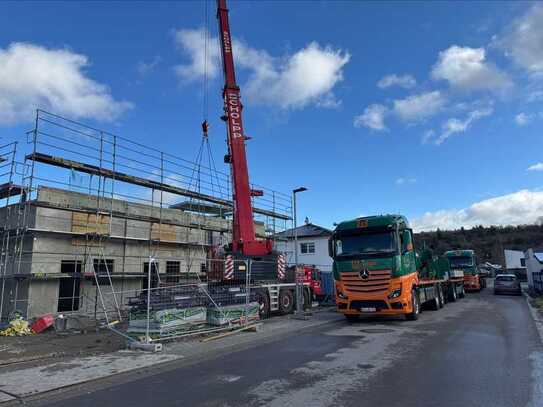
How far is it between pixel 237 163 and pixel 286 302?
6.34m

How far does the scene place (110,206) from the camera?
17.6 m

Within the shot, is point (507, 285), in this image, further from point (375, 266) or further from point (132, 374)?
point (132, 374)

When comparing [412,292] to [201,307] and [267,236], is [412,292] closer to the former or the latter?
[201,307]

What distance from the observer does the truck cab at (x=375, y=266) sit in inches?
539

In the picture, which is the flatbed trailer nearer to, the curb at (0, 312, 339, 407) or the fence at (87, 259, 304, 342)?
the fence at (87, 259, 304, 342)

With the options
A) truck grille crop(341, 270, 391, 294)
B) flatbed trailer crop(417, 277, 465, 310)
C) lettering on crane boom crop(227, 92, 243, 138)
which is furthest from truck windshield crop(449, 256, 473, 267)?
lettering on crane boom crop(227, 92, 243, 138)

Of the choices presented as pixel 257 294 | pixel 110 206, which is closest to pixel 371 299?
pixel 257 294

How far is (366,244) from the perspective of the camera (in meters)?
14.4

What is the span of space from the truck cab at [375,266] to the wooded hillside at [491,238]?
93.7 metres

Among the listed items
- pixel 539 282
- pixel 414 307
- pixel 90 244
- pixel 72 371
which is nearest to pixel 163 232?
pixel 90 244

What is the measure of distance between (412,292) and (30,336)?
40.3ft

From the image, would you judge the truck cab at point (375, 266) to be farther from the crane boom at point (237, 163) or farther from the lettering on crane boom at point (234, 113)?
the lettering on crane boom at point (234, 113)

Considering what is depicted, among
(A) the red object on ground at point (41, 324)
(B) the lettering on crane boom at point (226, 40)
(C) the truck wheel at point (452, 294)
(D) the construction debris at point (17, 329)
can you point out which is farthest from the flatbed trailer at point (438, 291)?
(D) the construction debris at point (17, 329)

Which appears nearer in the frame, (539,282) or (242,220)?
(242,220)
